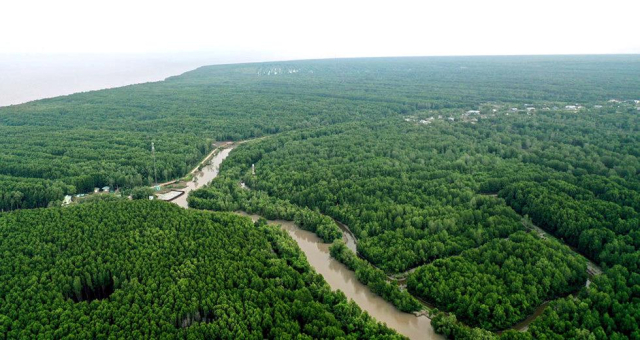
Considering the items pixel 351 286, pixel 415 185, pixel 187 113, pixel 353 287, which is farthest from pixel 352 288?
pixel 187 113

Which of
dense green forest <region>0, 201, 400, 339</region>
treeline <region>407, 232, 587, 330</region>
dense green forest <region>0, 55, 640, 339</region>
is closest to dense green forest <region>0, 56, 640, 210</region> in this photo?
dense green forest <region>0, 55, 640, 339</region>

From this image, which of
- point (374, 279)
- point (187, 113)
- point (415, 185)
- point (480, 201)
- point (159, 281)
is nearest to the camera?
point (159, 281)

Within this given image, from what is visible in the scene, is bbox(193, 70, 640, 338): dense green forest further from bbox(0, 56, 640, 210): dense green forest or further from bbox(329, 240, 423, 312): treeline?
bbox(0, 56, 640, 210): dense green forest

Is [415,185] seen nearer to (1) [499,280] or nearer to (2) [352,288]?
(2) [352,288]

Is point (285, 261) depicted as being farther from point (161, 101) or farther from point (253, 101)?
point (161, 101)

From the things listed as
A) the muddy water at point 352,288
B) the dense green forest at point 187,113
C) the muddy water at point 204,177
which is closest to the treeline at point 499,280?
the muddy water at point 352,288

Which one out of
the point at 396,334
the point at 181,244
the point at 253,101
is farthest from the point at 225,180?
the point at 253,101

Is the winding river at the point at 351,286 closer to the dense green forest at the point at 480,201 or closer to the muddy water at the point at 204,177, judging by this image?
the dense green forest at the point at 480,201
